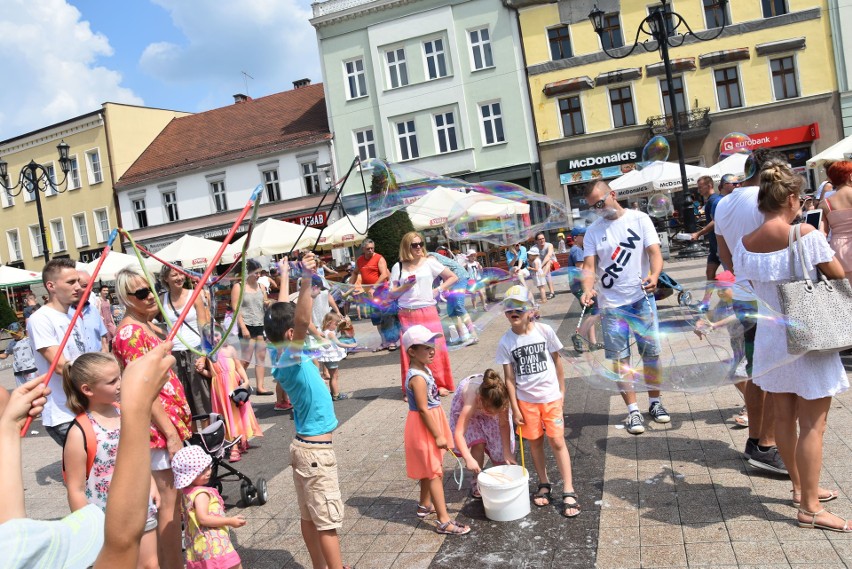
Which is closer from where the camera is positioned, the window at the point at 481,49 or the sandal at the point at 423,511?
the sandal at the point at 423,511

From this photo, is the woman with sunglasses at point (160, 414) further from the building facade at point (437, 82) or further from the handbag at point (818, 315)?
the building facade at point (437, 82)

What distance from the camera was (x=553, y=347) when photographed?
4.67m

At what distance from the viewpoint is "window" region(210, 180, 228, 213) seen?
3308cm

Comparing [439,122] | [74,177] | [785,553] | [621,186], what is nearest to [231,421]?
[785,553]

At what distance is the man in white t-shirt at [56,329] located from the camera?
4336mm

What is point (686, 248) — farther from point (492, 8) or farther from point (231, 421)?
point (231, 421)

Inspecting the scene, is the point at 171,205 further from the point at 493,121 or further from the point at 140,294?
the point at 140,294

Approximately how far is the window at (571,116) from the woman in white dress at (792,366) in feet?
82.6

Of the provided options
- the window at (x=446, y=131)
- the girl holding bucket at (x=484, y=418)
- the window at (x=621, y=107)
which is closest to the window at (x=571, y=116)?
the window at (x=621, y=107)

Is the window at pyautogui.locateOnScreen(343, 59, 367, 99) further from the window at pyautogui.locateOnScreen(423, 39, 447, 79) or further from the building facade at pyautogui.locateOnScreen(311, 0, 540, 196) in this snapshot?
the window at pyautogui.locateOnScreen(423, 39, 447, 79)

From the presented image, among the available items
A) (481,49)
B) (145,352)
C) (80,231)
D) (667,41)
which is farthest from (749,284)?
(80,231)

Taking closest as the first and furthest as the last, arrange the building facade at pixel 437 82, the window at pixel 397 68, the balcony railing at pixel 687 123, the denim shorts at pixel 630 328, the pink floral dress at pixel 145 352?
the pink floral dress at pixel 145 352
the denim shorts at pixel 630 328
the balcony railing at pixel 687 123
the building facade at pixel 437 82
the window at pixel 397 68

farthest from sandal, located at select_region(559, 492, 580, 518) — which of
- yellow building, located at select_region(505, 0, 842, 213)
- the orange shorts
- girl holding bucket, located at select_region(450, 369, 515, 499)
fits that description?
yellow building, located at select_region(505, 0, 842, 213)

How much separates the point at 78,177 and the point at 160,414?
37723 millimetres
